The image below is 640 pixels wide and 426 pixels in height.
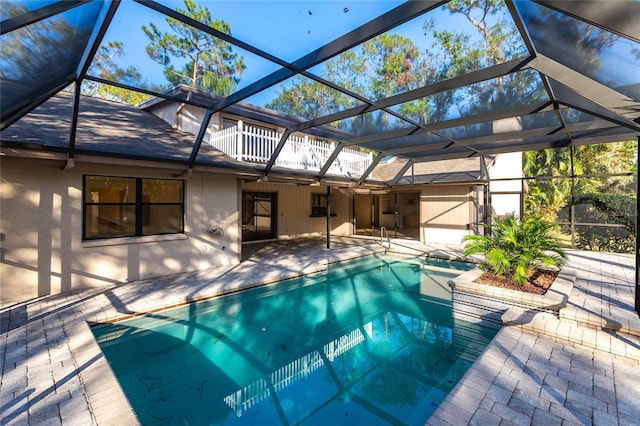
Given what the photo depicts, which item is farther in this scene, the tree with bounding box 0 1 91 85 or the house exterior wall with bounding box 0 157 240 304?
the house exterior wall with bounding box 0 157 240 304

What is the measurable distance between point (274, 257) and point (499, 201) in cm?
1197

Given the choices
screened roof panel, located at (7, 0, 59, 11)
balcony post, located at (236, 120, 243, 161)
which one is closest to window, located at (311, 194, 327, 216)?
balcony post, located at (236, 120, 243, 161)

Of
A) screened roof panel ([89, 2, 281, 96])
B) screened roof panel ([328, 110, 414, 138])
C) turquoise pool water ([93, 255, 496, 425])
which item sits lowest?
turquoise pool water ([93, 255, 496, 425])

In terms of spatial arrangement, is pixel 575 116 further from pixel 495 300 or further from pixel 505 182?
pixel 505 182

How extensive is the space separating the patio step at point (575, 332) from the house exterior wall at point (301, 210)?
32.1 ft

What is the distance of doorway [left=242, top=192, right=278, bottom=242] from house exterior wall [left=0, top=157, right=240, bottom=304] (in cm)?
503

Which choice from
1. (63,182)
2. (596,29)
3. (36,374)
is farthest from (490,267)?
(63,182)

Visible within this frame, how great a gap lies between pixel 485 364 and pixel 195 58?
266 inches

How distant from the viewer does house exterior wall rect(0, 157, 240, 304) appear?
195 inches

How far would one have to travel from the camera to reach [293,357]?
399 cm

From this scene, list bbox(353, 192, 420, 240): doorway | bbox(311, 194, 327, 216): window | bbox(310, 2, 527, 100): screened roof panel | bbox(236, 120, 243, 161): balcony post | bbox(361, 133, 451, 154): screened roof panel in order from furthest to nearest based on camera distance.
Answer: bbox(353, 192, 420, 240): doorway → bbox(311, 194, 327, 216): window → bbox(236, 120, 243, 161): balcony post → bbox(361, 133, 451, 154): screened roof panel → bbox(310, 2, 527, 100): screened roof panel

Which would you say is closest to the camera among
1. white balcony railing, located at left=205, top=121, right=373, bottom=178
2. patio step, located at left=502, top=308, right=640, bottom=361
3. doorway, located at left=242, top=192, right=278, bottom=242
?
patio step, located at left=502, top=308, right=640, bottom=361

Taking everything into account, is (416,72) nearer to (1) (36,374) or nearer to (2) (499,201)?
(1) (36,374)

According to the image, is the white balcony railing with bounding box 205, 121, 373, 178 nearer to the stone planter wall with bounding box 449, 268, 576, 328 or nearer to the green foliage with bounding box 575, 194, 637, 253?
the stone planter wall with bounding box 449, 268, 576, 328
